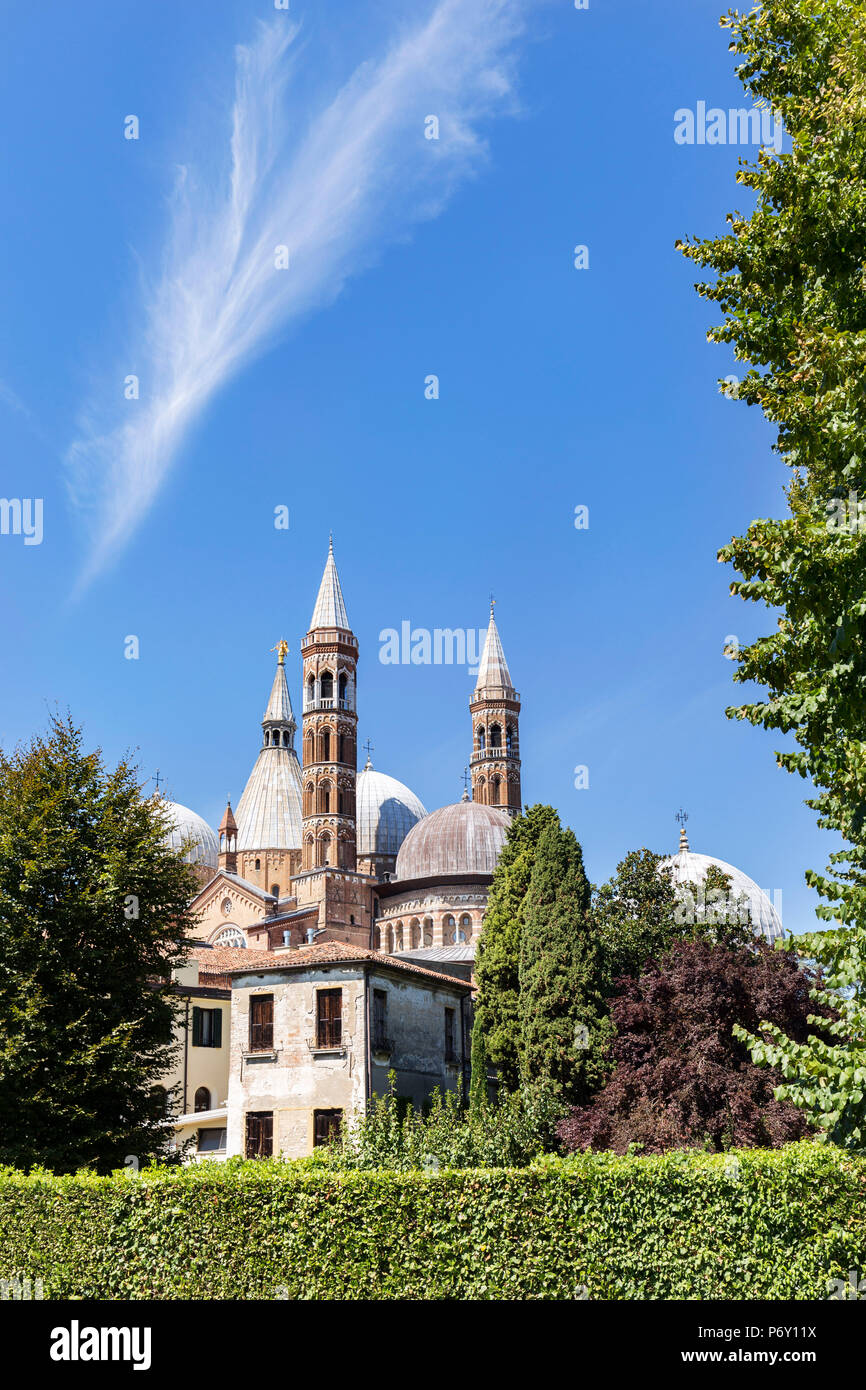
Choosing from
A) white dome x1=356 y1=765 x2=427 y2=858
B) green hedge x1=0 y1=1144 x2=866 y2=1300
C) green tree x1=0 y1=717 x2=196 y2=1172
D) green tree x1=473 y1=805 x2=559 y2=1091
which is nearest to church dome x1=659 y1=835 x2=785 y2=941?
white dome x1=356 y1=765 x2=427 y2=858

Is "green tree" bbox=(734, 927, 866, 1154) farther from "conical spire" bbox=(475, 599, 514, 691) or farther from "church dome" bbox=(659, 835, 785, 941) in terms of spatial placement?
"conical spire" bbox=(475, 599, 514, 691)

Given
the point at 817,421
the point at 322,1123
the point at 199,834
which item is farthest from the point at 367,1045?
the point at 199,834

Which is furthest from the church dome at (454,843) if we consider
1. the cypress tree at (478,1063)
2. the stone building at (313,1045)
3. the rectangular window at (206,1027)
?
the stone building at (313,1045)

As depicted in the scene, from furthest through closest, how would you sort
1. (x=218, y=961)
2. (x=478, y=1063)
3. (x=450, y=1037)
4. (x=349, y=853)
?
1. (x=349, y=853)
2. (x=218, y=961)
3. (x=450, y=1037)
4. (x=478, y=1063)

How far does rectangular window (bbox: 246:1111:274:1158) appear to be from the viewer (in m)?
28.5

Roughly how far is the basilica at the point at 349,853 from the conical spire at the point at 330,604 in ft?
0.29

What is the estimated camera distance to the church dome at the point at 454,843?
73.8 m

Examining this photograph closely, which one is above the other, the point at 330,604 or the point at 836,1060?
the point at 330,604

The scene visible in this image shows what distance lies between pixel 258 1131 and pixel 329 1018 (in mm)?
3243

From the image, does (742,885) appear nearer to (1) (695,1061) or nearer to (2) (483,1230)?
(1) (695,1061)

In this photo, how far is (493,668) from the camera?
9300 cm

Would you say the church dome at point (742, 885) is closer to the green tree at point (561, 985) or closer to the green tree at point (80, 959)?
the green tree at point (561, 985)
